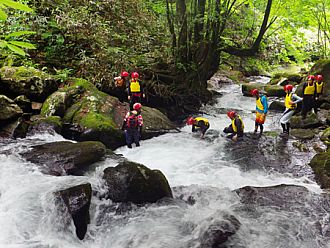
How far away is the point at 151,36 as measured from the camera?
42.9ft

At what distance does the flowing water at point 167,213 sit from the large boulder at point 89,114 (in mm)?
1072

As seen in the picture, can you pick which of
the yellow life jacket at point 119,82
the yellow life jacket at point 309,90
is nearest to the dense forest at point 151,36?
A: the yellow life jacket at point 119,82

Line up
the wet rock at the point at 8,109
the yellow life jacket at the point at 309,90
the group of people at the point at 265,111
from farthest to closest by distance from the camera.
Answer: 1. the yellow life jacket at the point at 309,90
2. the group of people at the point at 265,111
3. the wet rock at the point at 8,109

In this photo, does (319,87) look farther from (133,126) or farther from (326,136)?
(133,126)

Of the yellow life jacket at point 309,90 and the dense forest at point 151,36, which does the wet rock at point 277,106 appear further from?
the yellow life jacket at point 309,90

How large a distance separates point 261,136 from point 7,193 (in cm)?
809

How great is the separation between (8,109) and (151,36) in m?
7.43

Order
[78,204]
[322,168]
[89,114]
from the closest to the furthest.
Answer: [78,204], [322,168], [89,114]

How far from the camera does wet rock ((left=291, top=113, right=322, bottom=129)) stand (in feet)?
35.0

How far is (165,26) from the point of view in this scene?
1338cm

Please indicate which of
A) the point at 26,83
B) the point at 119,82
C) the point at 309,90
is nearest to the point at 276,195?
the point at 119,82

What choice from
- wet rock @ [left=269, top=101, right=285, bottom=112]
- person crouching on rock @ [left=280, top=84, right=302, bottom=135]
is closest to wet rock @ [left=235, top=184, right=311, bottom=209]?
person crouching on rock @ [left=280, top=84, right=302, bottom=135]

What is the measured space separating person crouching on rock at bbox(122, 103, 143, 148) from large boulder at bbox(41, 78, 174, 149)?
1.00 ft

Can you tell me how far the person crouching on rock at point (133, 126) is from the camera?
27.5 feet
